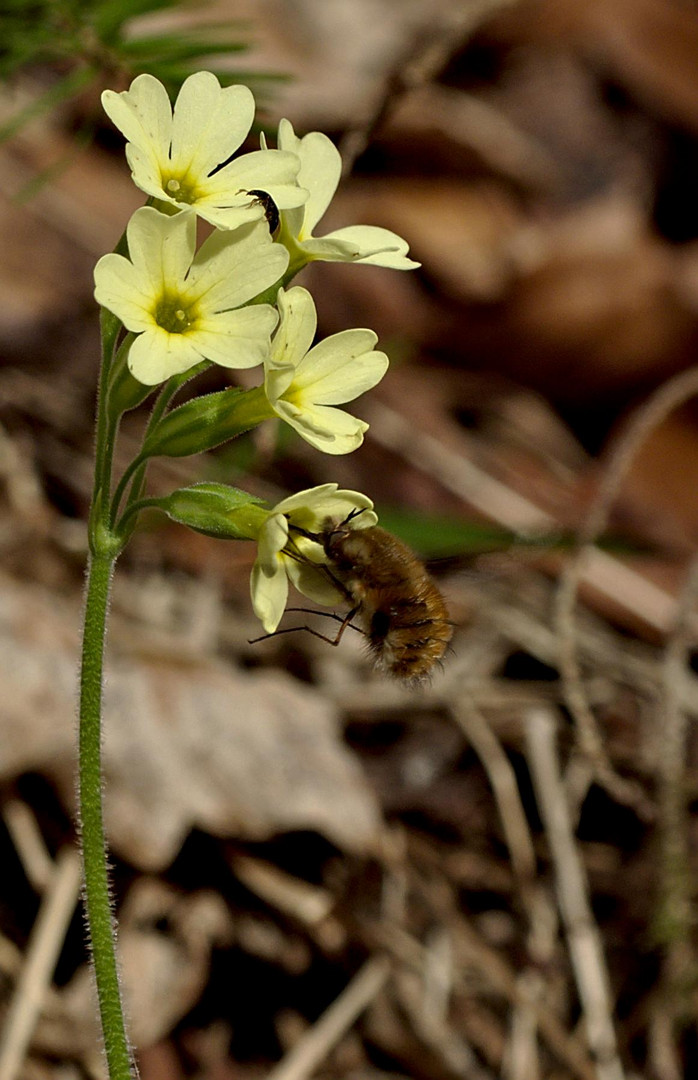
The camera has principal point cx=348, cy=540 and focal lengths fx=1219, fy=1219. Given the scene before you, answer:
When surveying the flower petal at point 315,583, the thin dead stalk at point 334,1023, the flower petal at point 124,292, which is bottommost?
the thin dead stalk at point 334,1023

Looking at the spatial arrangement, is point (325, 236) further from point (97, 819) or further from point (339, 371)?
point (97, 819)

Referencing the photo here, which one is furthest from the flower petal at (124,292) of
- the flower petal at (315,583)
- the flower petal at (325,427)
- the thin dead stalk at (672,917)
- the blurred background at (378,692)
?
the thin dead stalk at (672,917)

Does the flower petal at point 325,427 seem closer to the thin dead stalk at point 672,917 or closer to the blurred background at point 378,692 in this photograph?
the blurred background at point 378,692

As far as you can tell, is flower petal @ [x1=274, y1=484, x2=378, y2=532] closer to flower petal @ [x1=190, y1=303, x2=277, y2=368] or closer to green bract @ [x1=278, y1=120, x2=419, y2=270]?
flower petal @ [x1=190, y1=303, x2=277, y2=368]

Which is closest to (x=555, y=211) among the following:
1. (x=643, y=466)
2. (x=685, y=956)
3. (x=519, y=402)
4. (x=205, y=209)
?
(x=519, y=402)

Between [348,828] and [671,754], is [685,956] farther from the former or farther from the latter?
[348,828]

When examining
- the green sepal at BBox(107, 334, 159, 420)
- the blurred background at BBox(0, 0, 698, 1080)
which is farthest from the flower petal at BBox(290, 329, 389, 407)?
the blurred background at BBox(0, 0, 698, 1080)

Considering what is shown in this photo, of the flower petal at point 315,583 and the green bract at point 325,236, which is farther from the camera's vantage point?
the flower petal at point 315,583
